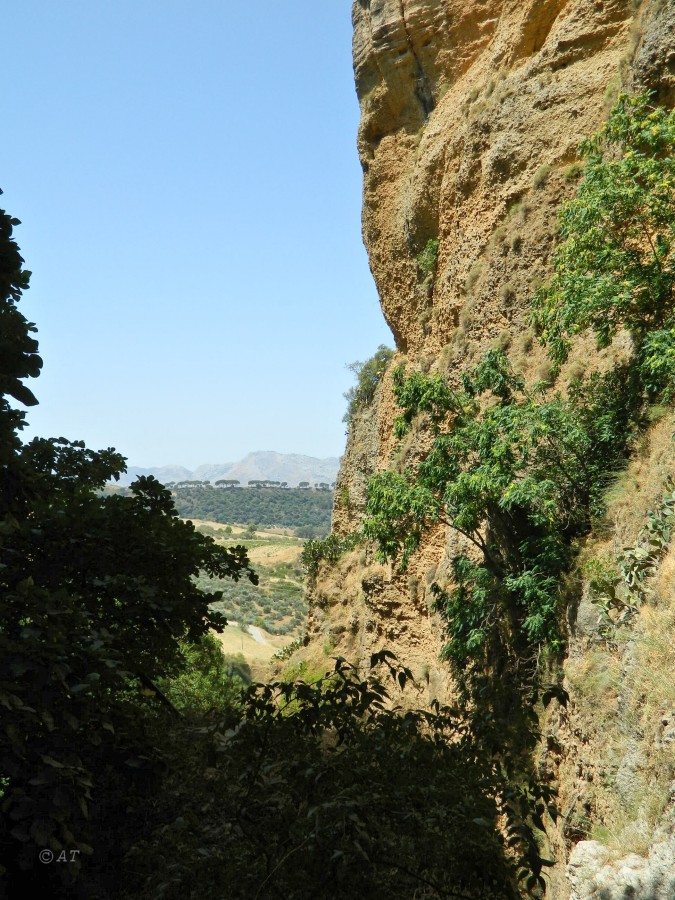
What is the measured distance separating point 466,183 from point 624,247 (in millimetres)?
8326

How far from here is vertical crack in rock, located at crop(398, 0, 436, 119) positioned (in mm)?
20969

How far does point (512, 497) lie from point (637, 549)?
1946 millimetres

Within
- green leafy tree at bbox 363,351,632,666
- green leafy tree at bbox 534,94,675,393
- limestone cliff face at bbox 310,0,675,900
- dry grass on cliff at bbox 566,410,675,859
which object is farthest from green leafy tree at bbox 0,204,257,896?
green leafy tree at bbox 534,94,675,393

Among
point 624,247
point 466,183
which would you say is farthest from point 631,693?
point 466,183

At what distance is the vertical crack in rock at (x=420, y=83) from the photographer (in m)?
21.0

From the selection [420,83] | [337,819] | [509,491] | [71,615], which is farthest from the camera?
[420,83]

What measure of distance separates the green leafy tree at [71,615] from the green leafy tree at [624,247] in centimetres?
549

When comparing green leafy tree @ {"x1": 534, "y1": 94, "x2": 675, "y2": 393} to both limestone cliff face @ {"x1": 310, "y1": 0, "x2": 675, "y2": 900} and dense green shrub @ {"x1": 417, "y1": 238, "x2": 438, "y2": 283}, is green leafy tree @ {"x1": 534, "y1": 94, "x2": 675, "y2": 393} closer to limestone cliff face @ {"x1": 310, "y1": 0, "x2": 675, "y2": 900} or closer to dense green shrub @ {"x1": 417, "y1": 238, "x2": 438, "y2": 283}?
limestone cliff face @ {"x1": 310, "y1": 0, "x2": 675, "y2": 900}

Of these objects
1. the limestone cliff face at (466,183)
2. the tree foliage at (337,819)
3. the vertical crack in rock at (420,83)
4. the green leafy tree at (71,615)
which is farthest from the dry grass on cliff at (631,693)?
the vertical crack in rock at (420,83)

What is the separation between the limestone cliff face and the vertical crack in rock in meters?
0.04

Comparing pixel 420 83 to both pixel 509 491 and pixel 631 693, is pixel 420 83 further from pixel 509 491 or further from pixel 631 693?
pixel 631 693

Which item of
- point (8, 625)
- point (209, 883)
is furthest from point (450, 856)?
point (8, 625)

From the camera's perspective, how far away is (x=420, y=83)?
70.3ft

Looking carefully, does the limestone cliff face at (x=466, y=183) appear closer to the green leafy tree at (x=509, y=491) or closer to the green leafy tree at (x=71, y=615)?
the green leafy tree at (x=509, y=491)
